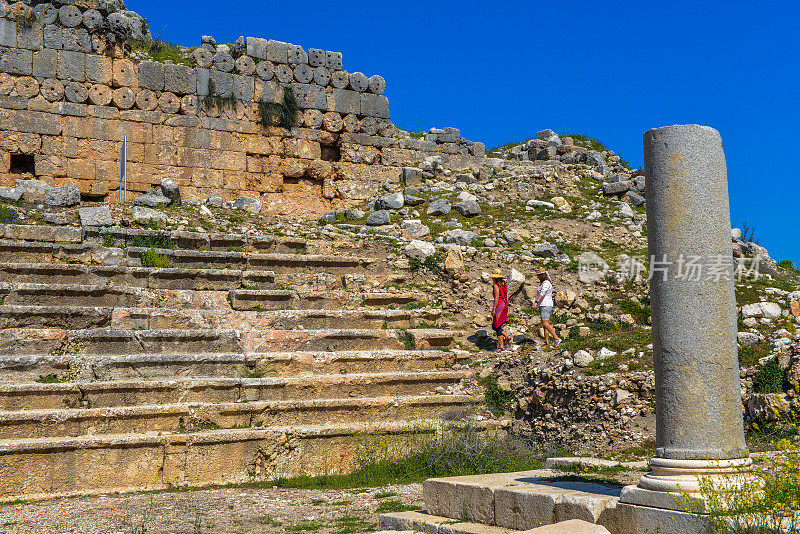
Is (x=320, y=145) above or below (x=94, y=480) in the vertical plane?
above

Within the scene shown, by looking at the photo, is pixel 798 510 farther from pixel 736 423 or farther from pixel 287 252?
pixel 287 252

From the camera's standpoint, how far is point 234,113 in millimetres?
16438

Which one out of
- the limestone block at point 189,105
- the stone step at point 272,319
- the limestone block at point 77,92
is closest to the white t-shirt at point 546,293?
the stone step at point 272,319

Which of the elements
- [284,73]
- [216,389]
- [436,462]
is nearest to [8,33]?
[284,73]

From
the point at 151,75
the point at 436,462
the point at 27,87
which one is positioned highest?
the point at 151,75

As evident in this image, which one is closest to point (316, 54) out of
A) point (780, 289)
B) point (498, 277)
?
point (498, 277)

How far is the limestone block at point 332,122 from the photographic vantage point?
56.9ft

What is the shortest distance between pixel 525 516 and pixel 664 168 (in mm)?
2707

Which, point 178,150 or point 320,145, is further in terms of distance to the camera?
point 320,145

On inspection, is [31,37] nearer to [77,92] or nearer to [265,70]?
[77,92]

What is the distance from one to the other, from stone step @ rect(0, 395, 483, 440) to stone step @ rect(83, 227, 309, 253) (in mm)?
4510

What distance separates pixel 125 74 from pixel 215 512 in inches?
451

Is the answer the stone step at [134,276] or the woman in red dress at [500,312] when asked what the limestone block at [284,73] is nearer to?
the stone step at [134,276]

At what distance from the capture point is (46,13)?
14914mm
